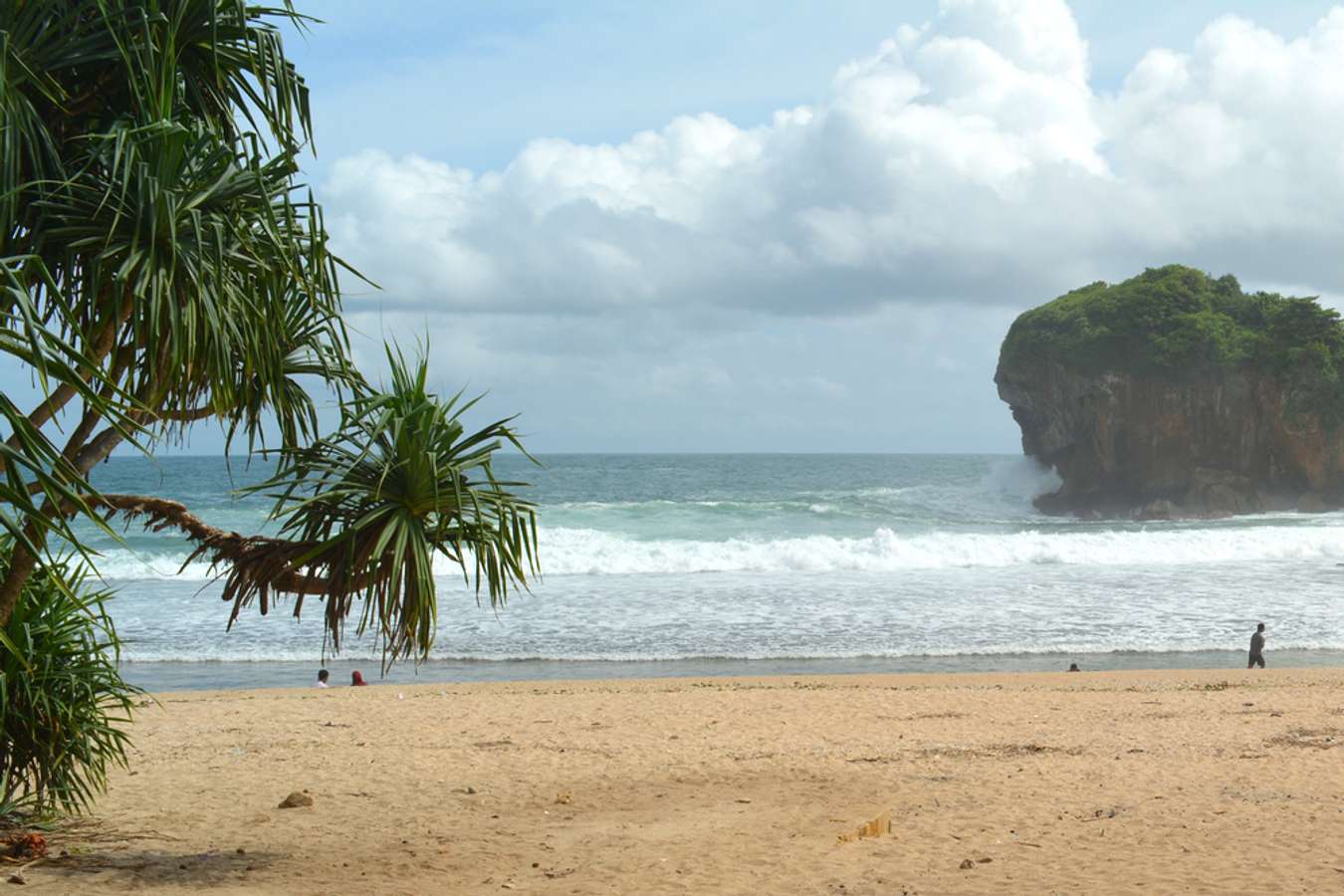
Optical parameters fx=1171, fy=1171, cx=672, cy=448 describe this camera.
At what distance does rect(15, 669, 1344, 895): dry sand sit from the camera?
6109 millimetres

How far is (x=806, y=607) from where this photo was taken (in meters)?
21.4

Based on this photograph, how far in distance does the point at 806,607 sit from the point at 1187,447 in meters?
29.4

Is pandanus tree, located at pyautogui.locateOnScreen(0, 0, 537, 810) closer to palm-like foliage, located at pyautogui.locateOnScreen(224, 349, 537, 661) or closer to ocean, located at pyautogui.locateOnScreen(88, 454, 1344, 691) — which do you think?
palm-like foliage, located at pyautogui.locateOnScreen(224, 349, 537, 661)

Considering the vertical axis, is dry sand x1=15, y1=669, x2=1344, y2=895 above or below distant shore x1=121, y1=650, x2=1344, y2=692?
above

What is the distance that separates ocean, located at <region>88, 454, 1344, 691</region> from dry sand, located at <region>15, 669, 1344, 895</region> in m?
1.93

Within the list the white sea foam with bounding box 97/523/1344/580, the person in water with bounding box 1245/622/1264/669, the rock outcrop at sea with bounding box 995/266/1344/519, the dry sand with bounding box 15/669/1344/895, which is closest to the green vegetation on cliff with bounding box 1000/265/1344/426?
the rock outcrop at sea with bounding box 995/266/1344/519

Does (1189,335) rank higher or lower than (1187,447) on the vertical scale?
higher

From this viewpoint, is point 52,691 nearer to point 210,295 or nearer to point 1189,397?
point 210,295

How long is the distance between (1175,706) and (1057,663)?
471 centimetres

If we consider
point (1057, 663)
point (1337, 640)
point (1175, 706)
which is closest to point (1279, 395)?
point (1337, 640)

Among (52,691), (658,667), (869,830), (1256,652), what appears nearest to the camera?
(52,691)

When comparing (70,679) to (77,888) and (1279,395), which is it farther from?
(1279,395)

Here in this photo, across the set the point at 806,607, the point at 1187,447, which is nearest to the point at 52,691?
the point at 806,607

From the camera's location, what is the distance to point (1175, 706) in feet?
38.8
